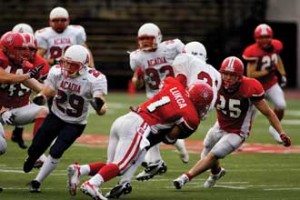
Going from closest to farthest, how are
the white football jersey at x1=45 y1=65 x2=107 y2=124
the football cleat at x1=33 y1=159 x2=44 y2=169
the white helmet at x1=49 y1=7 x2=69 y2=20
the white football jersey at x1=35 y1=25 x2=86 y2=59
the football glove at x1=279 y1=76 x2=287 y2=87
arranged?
the white football jersey at x1=45 y1=65 x2=107 y2=124, the football cleat at x1=33 y1=159 x2=44 y2=169, the white helmet at x1=49 y1=7 x2=69 y2=20, the white football jersey at x1=35 y1=25 x2=86 y2=59, the football glove at x1=279 y1=76 x2=287 y2=87

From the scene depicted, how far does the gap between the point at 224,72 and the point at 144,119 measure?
1.37 m

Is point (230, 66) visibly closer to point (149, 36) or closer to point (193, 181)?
point (193, 181)

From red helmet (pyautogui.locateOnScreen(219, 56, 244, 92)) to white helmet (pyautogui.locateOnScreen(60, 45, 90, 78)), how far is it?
4.66ft

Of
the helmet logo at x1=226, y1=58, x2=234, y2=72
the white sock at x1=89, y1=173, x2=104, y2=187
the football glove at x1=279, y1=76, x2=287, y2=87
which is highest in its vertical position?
the helmet logo at x1=226, y1=58, x2=234, y2=72

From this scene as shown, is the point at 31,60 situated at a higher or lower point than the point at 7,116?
higher

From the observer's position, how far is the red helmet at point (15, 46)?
38.3 ft

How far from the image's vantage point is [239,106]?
11781 mm

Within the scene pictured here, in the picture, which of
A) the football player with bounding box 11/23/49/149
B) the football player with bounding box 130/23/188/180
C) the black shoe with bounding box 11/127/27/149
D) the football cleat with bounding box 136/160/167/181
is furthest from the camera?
the black shoe with bounding box 11/127/27/149

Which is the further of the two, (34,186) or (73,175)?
(34,186)

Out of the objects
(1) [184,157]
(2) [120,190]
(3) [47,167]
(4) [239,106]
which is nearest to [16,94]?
(3) [47,167]

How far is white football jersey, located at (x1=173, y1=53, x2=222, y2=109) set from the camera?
442 inches

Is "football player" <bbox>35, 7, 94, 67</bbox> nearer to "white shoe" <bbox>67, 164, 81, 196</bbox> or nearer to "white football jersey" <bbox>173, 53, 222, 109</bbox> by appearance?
"white football jersey" <bbox>173, 53, 222, 109</bbox>

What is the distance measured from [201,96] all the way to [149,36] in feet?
9.35

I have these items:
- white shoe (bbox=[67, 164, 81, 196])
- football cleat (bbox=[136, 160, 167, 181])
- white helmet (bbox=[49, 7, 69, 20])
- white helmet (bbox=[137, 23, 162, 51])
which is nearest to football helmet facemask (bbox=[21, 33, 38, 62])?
white helmet (bbox=[137, 23, 162, 51])
